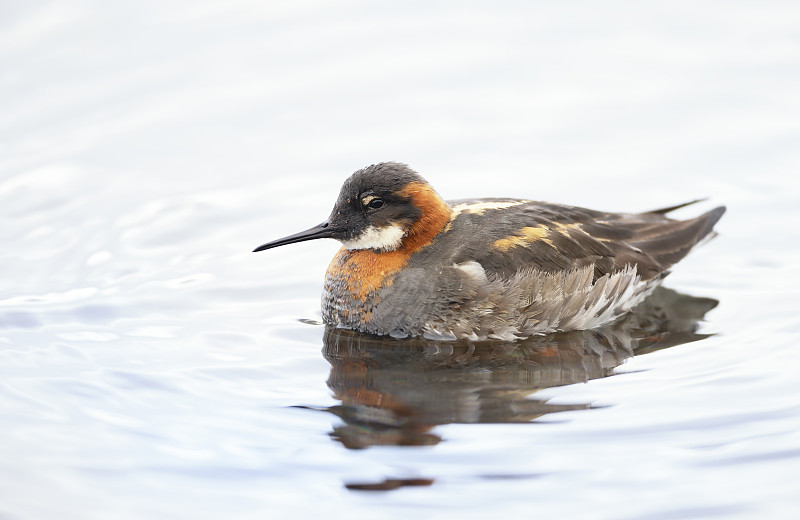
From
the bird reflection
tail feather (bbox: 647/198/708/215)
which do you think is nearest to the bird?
the bird reflection

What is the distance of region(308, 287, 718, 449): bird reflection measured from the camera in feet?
27.9

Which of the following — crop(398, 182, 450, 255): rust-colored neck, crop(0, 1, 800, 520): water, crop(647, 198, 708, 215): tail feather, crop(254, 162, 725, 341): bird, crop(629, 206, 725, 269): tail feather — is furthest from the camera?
crop(647, 198, 708, 215): tail feather

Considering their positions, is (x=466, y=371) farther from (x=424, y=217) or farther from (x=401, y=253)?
(x=424, y=217)

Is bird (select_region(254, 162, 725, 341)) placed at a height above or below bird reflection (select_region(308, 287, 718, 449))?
above

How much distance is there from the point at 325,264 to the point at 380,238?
1.64 meters

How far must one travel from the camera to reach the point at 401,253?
10.3 metres

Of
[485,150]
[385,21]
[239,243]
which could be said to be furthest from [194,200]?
[385,21]

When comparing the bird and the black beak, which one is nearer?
the bird

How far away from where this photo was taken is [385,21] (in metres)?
15.5

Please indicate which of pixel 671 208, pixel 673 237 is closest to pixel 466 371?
pixel 673 237

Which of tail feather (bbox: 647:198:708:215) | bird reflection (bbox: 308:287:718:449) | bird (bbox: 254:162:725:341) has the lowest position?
bird reflection (bbox: 308:287:718:449)

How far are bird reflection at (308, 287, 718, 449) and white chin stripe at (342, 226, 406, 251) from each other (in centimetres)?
84

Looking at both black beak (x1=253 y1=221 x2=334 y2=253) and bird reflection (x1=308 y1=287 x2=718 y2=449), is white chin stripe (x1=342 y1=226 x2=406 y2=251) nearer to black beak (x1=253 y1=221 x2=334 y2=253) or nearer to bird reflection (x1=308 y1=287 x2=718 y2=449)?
black beak (x1=253 y1=221 x2=334 y2=253)

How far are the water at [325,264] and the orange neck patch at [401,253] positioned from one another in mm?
548
